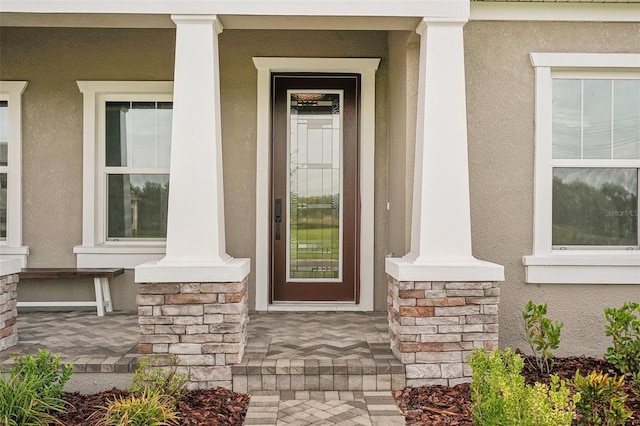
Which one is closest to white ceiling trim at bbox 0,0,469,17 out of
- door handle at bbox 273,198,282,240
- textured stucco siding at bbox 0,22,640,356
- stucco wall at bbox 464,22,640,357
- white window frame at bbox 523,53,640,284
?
stucco wall at bbox 464,22,640,357

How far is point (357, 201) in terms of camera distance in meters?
5.89

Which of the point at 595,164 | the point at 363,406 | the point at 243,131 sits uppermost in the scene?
the point at 243,131

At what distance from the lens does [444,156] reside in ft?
13.4

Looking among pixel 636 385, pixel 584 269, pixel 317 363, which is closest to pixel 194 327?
pixel 317 363

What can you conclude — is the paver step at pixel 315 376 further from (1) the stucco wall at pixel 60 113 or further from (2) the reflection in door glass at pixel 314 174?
(1) the stucco wall at pixel 60 113

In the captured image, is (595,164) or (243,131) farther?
(243,131)

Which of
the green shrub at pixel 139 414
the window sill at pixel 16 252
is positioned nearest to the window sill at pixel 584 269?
the green shrub at pixel 139 414

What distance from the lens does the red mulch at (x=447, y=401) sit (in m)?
3.41

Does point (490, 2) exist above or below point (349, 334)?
above

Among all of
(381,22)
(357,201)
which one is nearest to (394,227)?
(357,201)

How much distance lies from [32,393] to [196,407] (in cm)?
98

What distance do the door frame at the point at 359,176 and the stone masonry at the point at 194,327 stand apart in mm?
1810

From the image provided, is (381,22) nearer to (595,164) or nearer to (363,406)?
(595,164)

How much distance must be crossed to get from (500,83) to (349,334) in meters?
2.55
